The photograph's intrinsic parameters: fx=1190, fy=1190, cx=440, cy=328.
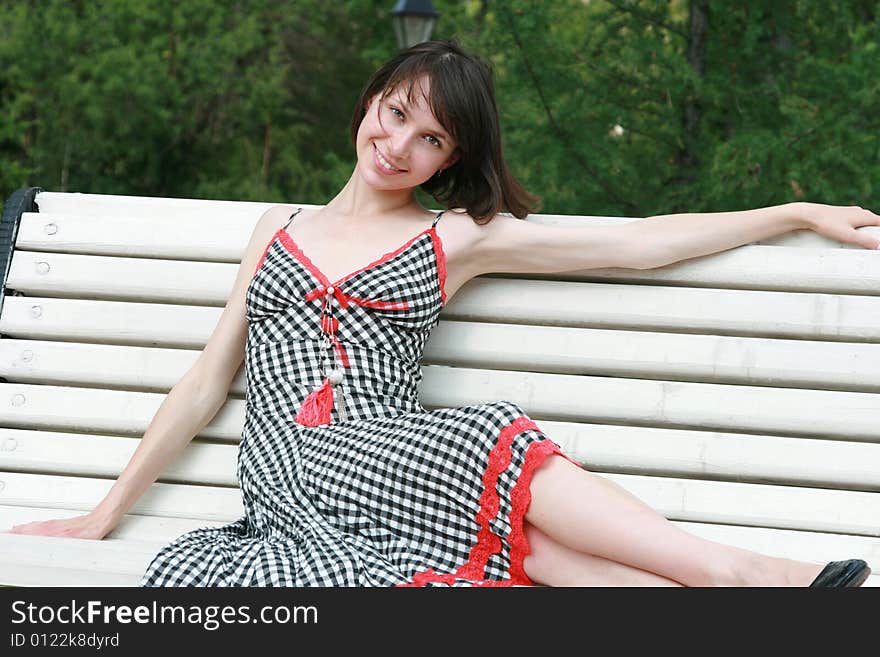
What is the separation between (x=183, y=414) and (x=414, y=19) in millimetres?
4414

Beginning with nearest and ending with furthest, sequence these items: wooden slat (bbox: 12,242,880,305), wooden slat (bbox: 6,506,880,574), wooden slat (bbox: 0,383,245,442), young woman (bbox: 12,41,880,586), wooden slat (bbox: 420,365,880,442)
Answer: young woman (bbox: 12,41,880,586), wooden slat (bbox: 6,506,880,574), wooden slat (bbox: 420,365,880,442), wooden slat (bbox: 12,242,880,305), wooden slat (bbox: 0,383,245,442)

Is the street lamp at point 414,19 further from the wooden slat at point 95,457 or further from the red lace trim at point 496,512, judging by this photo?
the red lace trim at point 496,512

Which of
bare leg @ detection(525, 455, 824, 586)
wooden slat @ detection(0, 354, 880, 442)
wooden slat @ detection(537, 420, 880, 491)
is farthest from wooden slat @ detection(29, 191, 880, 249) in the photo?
bare leg @ detection(525, 455, 824, 586)

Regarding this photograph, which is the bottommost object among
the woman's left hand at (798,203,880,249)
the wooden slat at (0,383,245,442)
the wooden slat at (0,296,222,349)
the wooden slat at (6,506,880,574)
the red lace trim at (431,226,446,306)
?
the wooden slat at (6,506,880,574)

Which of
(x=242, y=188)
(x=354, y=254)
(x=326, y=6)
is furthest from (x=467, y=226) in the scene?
(x=326, y=6)

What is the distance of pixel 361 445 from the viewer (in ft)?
8.43

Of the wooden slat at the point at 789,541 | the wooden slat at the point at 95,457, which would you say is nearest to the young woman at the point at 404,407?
the wooden slat at the point at 95,457

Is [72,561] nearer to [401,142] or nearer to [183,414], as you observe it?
[183,414]

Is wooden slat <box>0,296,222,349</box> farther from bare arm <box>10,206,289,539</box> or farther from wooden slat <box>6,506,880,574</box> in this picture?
wooden slat <box>6,506,880,574</box>

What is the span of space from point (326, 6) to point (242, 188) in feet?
7.62

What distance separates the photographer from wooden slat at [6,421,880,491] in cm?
277

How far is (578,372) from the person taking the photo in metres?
2.96

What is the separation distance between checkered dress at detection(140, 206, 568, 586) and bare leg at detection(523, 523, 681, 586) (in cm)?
3

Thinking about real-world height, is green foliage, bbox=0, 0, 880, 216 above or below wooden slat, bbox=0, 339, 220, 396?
above
